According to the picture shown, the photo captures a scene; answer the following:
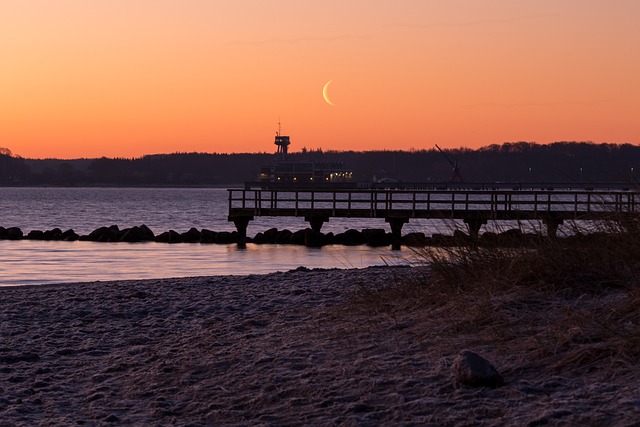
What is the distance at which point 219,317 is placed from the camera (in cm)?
1028

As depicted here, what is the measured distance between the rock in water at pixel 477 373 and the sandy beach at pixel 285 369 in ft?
0.19

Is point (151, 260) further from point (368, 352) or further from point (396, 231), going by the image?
point (368, 352)

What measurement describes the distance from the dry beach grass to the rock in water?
0.08 meters

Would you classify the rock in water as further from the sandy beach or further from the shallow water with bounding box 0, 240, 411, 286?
the shallow water with bounding box 0, 240, 411, 286

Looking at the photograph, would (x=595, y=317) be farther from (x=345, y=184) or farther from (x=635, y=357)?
(x=345, y=184)

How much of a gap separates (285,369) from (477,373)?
1.75 meters

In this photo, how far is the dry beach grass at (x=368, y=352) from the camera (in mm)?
6004

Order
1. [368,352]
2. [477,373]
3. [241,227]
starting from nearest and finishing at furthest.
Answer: [477,373] < [368,352] < [241,227]

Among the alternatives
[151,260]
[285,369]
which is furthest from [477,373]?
[151,260]

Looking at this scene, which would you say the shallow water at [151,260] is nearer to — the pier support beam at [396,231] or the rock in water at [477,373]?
the pier support beam at [396,231]

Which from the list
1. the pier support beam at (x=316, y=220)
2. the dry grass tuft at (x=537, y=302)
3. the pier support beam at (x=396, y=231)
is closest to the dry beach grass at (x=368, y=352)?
the dry grass tuft at (x=537, y=302)

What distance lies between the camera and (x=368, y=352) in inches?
292

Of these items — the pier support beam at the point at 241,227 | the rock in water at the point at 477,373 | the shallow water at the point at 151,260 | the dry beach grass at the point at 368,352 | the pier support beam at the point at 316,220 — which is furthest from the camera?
the pier support beam at the point at 316,220

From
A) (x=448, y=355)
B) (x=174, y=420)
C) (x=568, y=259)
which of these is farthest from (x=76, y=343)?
(x=568, y=259)
